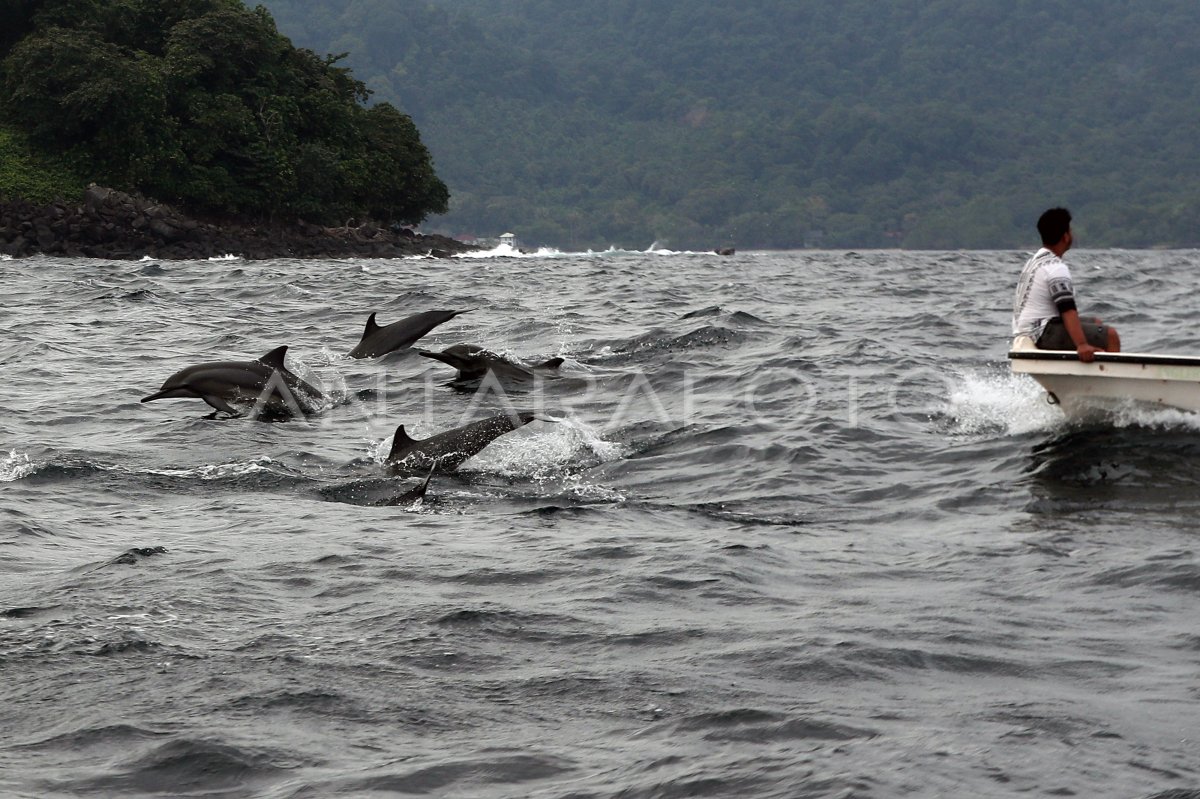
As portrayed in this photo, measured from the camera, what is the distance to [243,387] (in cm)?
1273

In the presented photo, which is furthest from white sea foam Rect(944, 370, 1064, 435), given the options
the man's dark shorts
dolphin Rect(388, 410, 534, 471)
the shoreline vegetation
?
the shoreline vegetation

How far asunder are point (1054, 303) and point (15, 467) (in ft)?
26.1

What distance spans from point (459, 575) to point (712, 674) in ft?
6.54

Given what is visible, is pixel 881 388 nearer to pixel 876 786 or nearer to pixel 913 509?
pixel 913 509

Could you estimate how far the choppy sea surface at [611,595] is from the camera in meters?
4.97

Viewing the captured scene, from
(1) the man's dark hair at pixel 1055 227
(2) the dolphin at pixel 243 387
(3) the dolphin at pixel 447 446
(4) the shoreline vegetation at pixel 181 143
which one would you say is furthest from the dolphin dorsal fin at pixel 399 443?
(4) the shoreline vegetation at pixel 181 143

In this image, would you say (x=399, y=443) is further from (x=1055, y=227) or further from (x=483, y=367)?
(x=1055, y=227)

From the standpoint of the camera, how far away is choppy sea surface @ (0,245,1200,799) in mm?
4973

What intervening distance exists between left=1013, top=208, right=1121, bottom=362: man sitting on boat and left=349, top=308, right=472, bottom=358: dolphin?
24.4 ft

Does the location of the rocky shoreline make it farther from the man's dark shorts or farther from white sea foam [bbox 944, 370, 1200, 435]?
the man's dark shorts

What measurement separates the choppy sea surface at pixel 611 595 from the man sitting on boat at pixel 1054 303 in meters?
0.60

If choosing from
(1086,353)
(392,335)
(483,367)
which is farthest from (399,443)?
(392,335)

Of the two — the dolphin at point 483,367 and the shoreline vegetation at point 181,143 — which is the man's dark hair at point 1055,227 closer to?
the dolphin at point 483,367

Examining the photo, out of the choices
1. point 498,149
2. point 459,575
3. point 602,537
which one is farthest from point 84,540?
point 498,149
